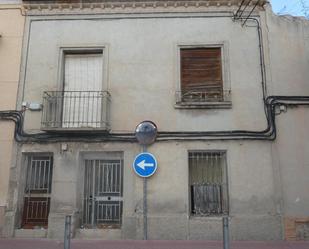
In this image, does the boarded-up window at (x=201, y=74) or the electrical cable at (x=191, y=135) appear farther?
the boarded-up window at (x=201, y=74)

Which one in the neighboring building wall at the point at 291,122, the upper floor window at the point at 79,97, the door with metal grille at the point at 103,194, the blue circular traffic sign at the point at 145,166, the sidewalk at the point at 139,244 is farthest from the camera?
the upper floor window at the point at 79,97

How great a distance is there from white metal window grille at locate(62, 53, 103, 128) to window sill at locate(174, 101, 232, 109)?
2.24m

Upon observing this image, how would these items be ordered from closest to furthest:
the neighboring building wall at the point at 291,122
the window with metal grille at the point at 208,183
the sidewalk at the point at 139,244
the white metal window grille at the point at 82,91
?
the sidewalk at the point at 139,244 → the neighboring building wall at the point at 291,122 → the window with metal grille at the point at 208,183 → the white metal window grille at the point at 82,91

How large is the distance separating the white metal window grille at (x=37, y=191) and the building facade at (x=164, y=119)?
0.09 ft

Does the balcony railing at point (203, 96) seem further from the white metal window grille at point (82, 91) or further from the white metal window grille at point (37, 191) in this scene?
the white metal window grille at point (37, 191)

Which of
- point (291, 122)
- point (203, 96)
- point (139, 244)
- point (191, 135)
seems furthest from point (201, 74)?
point (139, 244)

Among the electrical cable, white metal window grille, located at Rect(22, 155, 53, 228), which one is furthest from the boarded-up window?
white metal window grille, located at Rect(22, 155, 53, 228)

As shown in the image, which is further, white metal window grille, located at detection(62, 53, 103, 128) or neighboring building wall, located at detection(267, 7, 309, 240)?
white metal window grille, located at detection(62, 53, 103, 128)

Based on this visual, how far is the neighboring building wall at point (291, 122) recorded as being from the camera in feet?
32.4

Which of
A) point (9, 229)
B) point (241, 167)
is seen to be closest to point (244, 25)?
point (241, 167)

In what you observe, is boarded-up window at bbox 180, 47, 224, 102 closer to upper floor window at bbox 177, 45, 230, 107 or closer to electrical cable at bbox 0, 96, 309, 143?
upper floor window at bbox 177, 45, 230, 107

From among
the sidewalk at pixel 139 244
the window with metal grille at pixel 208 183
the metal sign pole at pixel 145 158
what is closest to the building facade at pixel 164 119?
the window with metal grille at pixel 208 183

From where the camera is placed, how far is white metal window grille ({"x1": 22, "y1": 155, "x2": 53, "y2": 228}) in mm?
10414

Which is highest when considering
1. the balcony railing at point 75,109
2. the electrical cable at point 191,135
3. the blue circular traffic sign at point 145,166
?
the balcony railing at point 75,109
